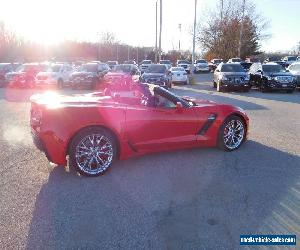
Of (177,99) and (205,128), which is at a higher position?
(177,99)

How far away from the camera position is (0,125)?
958 cm

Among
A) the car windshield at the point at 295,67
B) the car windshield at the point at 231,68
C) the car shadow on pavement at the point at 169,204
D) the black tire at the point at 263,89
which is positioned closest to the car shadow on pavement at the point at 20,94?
the car windshield at the point at 231,68

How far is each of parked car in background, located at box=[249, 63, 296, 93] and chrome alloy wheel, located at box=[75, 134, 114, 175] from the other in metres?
16.5

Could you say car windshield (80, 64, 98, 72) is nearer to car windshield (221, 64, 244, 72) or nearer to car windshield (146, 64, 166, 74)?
car windshield (146, 64, 166, 74)

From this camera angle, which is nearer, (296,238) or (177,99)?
(296,238)

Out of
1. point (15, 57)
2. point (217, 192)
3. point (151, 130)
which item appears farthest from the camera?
point (15, 57)

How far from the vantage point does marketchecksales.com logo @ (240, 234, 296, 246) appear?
11.7ft

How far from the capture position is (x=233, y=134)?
7.00 m

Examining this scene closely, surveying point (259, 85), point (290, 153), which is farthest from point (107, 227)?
point (259, 85)

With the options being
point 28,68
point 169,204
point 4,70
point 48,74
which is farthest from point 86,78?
point 169,204

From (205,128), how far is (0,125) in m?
5.84

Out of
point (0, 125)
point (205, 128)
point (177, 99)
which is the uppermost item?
point (177, 99)

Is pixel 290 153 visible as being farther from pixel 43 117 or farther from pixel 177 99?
pixel 43 117

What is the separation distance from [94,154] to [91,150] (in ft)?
0.26
